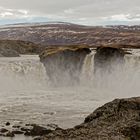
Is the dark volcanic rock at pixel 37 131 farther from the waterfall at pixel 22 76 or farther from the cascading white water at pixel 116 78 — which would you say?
the waterfall at pixel 22 76

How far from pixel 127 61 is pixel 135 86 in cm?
383

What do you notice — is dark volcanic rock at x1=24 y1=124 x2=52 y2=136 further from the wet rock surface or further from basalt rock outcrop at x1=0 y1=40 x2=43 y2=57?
basalt rock outcrop at x1=0 y1=40 x2=43 y2=57

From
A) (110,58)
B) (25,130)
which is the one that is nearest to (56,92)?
(110,58)

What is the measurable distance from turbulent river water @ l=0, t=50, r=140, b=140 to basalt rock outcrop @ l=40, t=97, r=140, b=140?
7.29 metres

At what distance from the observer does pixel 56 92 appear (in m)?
43.4

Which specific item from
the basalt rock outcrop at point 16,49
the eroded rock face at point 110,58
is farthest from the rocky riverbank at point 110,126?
the basalt rock outcrop at point 16,49

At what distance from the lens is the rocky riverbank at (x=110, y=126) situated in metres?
15.6

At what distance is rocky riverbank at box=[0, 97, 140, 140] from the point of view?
15.6 meters

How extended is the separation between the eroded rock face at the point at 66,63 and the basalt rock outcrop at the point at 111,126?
89.8 ft

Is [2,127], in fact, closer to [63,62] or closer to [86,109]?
[86,109]

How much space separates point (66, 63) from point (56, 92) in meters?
5.09

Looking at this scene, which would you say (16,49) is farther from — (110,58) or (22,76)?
(110,58)

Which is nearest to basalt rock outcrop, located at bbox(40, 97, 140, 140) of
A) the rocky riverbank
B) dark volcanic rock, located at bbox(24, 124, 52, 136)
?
the rocky riverbank

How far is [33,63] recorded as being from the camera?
53719 millimetres
